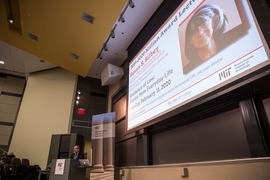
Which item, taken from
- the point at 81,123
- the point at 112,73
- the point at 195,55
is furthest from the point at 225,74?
the point at 81,123

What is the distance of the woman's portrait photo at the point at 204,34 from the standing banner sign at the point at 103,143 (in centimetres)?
268

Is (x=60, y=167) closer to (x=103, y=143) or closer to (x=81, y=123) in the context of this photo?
(x=103, y=143)

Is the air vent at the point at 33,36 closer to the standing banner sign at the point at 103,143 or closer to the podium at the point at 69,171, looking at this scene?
the standing banner sign at the point at 103,143

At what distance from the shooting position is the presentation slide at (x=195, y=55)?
5.11ft

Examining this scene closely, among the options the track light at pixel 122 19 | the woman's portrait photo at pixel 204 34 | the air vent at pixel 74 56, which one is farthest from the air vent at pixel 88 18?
the woman's portrait photo at pixel 204 34

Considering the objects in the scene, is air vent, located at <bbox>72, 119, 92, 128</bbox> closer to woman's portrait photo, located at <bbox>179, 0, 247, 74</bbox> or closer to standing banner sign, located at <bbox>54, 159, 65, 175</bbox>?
standing banner sign, located at <bbox>54, 159, 65, 175</bbox>

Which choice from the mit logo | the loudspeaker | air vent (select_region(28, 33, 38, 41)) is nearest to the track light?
the loudspeaker

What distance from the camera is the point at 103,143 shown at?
4.23m

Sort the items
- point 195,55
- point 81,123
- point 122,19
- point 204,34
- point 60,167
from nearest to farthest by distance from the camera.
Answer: point 204,34
point 195,55
point 60,167
point 122,19
point 81,123

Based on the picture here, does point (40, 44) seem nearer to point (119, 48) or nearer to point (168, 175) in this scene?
point (119, 48)

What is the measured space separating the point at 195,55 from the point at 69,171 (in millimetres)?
2687

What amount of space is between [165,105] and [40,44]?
14.5ft

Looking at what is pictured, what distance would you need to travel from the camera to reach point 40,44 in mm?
5039

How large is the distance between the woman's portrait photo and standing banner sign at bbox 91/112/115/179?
2.68 meters
